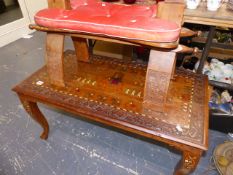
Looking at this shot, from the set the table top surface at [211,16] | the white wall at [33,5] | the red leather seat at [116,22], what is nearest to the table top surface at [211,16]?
the table top surface at [211,16]

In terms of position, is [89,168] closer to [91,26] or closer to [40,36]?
[91,26]

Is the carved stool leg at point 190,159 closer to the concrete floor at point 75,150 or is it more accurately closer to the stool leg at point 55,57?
the concrete floor at point 75,150

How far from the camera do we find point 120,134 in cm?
134

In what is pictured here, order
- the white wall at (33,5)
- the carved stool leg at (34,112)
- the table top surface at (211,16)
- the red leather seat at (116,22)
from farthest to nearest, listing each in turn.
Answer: the white wall at (33,5)
the carved stool leg at (34,112)
the table top surface at (211,16)
the red leather seat at (116,22)

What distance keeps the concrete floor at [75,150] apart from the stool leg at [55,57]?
482 mm

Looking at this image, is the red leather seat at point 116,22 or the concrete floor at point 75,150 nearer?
the red leather seat at point 116,22

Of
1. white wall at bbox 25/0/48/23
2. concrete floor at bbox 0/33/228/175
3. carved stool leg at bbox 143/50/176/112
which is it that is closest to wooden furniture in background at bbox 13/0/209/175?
carved stool leg at bbox 143/50/176/112

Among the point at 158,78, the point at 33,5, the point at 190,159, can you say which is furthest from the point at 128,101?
the point at 33,5

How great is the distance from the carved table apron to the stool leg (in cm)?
5

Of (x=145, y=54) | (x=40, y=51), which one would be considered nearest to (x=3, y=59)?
(x=40, y=51)

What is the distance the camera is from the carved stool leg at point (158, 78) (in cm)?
79

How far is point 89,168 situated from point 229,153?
84cm

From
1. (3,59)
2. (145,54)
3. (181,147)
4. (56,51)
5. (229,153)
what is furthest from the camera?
(3,59)

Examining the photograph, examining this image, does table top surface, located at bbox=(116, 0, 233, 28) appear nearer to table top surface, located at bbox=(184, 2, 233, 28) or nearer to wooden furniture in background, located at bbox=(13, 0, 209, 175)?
table top surface, located at bbox=(184, 2, 233, 28)
